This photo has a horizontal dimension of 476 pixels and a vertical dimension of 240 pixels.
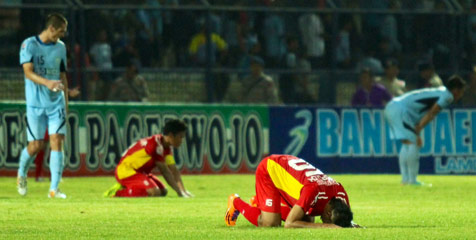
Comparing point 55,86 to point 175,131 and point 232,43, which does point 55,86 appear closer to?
point 175,131

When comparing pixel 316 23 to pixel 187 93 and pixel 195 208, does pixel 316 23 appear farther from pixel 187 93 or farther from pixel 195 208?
pixel 195 208

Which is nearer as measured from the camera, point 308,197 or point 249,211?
point 308,197

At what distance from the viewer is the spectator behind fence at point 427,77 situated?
76.5 feet

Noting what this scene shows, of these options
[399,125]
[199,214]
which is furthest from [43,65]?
[399,125]

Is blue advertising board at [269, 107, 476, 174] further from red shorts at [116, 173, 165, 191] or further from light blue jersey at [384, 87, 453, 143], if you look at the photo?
red shorts at [116, 173, 165, 191]

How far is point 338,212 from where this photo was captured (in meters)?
9.98

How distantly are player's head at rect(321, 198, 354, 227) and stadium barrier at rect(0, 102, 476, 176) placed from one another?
10894 millimetres

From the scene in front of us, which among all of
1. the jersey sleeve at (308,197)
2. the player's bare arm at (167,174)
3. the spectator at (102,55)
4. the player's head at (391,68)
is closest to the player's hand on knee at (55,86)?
the player's bare arm at (167,174)

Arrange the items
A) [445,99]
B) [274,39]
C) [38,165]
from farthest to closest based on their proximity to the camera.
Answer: [274,39] → [38,165] → [445,99]

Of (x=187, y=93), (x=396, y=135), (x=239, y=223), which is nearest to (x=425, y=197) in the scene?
(x=396, y=135)

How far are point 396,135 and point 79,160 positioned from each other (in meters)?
5.31

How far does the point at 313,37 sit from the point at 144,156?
7.60 m

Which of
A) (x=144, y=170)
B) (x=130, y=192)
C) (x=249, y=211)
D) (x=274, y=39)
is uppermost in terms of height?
(x=274, y=39)

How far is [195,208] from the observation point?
13602 millimetres
